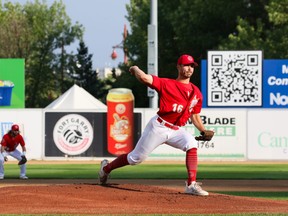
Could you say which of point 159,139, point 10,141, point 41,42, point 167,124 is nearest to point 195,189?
point 159,139

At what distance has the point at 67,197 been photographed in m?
13.3

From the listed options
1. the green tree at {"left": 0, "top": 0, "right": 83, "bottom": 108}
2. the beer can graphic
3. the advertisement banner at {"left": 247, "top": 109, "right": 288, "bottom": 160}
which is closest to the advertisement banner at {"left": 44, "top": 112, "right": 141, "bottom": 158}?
the beer can graphic

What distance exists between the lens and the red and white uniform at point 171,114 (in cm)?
1327

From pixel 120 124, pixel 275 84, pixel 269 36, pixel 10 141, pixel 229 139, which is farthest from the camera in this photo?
pixel 269 36

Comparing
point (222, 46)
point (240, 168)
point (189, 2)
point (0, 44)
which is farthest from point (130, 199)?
point (0, 44)

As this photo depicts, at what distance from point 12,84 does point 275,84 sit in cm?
1078

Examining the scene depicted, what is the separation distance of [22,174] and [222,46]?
32047 mm

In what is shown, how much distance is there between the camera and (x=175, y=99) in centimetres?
1327

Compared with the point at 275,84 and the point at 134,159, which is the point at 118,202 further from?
the point at 275,84

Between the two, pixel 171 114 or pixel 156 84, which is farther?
pixel 171 114

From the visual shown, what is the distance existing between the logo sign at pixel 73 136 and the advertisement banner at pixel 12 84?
4.59 m

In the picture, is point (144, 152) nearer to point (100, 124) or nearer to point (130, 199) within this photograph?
point (130, 199)

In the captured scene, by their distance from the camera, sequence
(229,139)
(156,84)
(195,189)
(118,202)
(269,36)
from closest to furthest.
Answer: (118,202) < (156,84) < (195,189) < (229,139) < (269,36)

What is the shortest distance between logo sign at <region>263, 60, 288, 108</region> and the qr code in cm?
44
